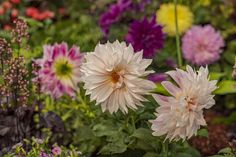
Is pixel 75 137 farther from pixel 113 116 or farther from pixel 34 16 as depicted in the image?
pixel 34 16

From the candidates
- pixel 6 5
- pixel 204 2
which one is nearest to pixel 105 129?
pixel 204 2

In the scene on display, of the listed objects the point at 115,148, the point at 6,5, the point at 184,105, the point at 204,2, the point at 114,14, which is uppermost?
the point at 6,5

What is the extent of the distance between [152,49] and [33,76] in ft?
1.79

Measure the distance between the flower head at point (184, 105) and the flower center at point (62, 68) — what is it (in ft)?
2.91

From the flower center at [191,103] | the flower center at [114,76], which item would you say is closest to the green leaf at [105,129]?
the flower center at [114,76]

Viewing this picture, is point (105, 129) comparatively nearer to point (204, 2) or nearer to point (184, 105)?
point (184, 105)

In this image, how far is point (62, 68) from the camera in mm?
2885

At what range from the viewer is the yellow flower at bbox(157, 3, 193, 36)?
12.8ft

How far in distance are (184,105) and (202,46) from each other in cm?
152

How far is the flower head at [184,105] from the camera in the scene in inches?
80.0

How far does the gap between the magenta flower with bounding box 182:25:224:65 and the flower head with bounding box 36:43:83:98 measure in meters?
0.83

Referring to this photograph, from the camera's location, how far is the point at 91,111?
107 inches

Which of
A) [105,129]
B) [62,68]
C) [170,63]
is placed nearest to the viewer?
[105,129]

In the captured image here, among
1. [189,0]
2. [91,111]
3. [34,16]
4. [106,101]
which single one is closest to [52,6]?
[34,16]
